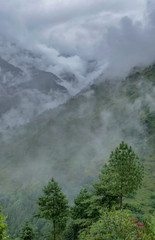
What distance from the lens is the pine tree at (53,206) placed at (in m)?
44.7

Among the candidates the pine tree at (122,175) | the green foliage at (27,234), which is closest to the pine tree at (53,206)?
the green foliage at (27,234)

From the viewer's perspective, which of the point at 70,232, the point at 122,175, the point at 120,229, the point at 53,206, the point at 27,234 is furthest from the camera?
the point at 70,232

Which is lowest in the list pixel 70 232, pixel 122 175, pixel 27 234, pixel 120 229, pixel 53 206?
pixel 120 229

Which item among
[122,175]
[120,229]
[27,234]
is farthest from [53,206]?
[120,229]

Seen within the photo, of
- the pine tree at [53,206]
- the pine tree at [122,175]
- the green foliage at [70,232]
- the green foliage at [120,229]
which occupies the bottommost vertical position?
the green foliage at [120,229]

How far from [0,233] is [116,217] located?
13.4m

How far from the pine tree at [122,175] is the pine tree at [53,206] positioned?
1014cm

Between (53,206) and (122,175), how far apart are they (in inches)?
697

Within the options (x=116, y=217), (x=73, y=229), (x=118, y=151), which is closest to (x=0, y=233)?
(x=116, y=217)

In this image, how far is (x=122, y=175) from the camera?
41312mm

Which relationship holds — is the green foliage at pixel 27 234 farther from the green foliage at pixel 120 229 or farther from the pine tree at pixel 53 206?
the green foliage at pixel 120 229

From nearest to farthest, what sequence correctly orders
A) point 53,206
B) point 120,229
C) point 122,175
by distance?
1. point 120,229
2. point 122,175
3. point 53,206

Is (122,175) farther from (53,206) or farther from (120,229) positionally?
(120,229)

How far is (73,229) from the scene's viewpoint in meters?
60.0
